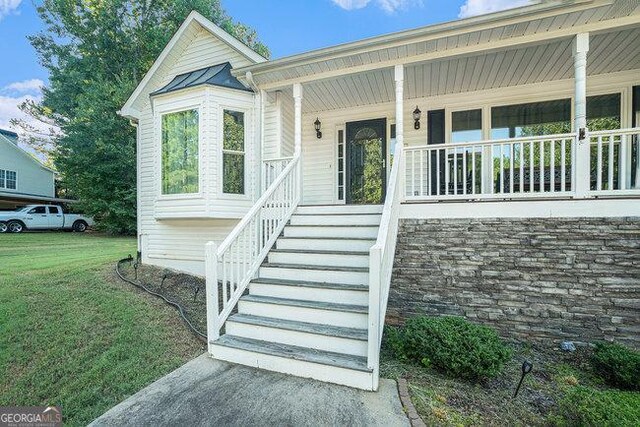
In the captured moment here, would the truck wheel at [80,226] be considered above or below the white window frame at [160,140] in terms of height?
below

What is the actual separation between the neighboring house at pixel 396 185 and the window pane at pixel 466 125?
5 centimetres

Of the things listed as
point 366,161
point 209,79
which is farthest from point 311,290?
point 209,79

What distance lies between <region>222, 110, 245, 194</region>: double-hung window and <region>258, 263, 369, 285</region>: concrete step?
2.46 meters

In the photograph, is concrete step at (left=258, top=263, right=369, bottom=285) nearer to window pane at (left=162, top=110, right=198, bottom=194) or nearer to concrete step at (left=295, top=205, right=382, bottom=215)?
concrete step at (left=295, top=205, right=382, bottom=215)

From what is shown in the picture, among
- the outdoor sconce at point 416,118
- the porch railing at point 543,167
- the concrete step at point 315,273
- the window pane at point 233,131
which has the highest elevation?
the outdoor sconce at point 416,118

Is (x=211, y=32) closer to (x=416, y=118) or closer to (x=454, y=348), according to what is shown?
(x=416, y=118)

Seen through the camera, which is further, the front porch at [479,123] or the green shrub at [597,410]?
the front porch at [479,123]

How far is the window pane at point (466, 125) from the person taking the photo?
6.42 m

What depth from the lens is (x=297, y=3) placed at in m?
18.1

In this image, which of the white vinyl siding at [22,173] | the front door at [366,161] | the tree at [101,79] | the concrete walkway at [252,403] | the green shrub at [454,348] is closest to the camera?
the concrete walkway at [252,403]

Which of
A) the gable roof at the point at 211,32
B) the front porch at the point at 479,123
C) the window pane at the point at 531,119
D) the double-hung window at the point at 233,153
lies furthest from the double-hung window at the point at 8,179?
the window pane at the point at 531,119

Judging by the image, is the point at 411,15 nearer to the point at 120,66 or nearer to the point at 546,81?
the point at 546,81

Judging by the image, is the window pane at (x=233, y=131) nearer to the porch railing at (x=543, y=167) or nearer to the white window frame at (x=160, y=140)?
the white window frame at (x=160, y=140)

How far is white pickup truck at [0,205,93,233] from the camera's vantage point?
15.6 m
